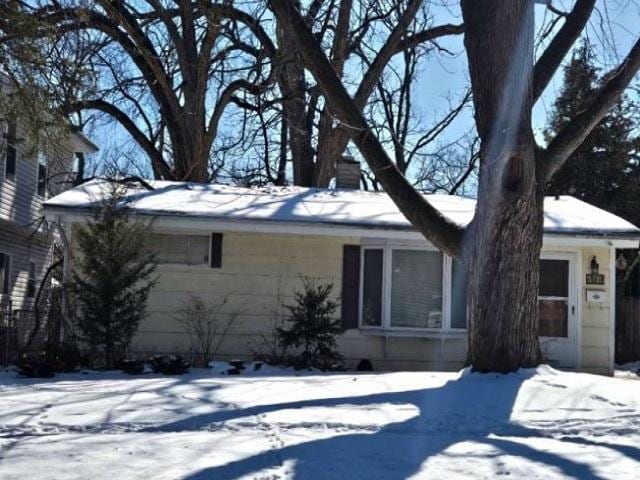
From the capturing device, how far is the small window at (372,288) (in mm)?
14094

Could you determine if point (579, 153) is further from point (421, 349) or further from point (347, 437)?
point (347, 437)

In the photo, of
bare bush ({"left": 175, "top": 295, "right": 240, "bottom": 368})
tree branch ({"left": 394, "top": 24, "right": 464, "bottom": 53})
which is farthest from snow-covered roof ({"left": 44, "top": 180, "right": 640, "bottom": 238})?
tree branch ({"left": 394, "top": 24, "right": 464, "bottom": 53})

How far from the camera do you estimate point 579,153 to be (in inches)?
1051

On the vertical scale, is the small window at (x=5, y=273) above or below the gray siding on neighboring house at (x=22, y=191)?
below

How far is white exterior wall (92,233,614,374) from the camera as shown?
1386 cm

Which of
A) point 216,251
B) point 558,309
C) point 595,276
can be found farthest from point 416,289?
point 216,251

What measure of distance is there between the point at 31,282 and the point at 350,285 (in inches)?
484

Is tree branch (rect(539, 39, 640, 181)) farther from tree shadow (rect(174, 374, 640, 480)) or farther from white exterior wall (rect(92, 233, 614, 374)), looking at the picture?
white exterior wall (rect(92, 233, 614, 374))

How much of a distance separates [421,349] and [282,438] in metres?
7.91

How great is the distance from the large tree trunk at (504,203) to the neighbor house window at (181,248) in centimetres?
560

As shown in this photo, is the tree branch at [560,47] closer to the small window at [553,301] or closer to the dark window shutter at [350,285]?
the small window at [553,301]

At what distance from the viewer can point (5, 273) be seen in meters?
20.3

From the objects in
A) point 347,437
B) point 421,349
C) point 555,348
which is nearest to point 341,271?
point 421,349

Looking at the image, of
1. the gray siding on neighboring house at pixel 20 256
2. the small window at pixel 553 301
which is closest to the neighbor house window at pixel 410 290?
the small window at pixel 553 301
